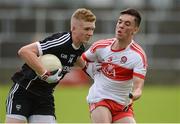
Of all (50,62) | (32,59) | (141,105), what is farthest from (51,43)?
(141,105)

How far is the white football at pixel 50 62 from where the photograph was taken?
980cm

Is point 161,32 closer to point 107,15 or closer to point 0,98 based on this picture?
point 107,15

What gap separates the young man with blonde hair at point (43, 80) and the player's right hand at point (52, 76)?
2cm

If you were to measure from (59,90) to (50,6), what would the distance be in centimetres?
580

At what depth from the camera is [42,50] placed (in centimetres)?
987

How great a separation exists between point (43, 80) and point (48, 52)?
354mm

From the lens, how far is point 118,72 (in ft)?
33.8

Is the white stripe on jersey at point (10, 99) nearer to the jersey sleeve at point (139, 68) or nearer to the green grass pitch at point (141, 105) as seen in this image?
the jersey sleeve at point (139, 68)

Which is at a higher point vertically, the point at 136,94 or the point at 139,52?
the point at 139,52

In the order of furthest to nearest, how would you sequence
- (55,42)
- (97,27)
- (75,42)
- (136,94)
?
(97,27), (75,42), (55,42), (136,94)

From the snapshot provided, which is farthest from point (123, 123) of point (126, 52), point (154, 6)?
point (154, 6)

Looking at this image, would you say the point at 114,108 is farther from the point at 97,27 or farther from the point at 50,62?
the point at 97,27

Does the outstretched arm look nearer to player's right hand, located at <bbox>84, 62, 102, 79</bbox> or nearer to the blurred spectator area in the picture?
player's right hand, located at <bbox>84, 62, 102, 79</bbox>

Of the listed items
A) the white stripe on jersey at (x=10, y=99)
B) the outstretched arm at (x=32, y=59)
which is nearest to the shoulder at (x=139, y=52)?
the outstretched arm at (x=32, y=59)
